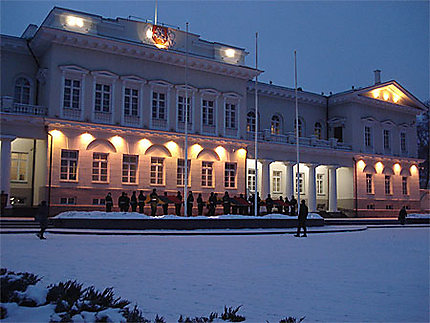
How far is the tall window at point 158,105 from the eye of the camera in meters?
35.2

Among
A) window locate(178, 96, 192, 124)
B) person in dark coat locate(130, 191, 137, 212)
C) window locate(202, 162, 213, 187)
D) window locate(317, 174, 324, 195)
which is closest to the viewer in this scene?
person in dark coat locate(130, 191, 137, 212)

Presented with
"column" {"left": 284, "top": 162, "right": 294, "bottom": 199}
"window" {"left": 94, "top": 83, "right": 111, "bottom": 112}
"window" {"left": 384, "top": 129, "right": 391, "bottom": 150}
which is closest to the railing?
"window" {"left": 94, "top": 83, "right": 111, "bottom": 112}

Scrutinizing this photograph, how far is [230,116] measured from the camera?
1527 inches

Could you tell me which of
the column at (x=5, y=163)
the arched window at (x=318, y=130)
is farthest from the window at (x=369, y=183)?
the column at (x=5, y=163)

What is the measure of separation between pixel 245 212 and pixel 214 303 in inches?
1084

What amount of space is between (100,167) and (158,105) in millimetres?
6477

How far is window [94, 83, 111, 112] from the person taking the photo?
3300 centimetres

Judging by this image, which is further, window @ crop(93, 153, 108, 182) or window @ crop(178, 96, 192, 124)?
window @ crop(178, 96, 192, 124)

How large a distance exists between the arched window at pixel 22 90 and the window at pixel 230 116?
15.1 meters

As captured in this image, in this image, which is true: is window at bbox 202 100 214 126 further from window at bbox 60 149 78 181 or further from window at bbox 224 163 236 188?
window at bbox 60 149 78 181

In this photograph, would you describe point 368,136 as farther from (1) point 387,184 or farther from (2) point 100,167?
(2) point 100,167

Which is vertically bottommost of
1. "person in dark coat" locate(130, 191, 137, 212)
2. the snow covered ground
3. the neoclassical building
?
the snow covered ground

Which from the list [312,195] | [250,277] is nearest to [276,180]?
[312,195]

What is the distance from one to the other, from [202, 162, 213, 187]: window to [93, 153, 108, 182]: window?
7738 millimetres
